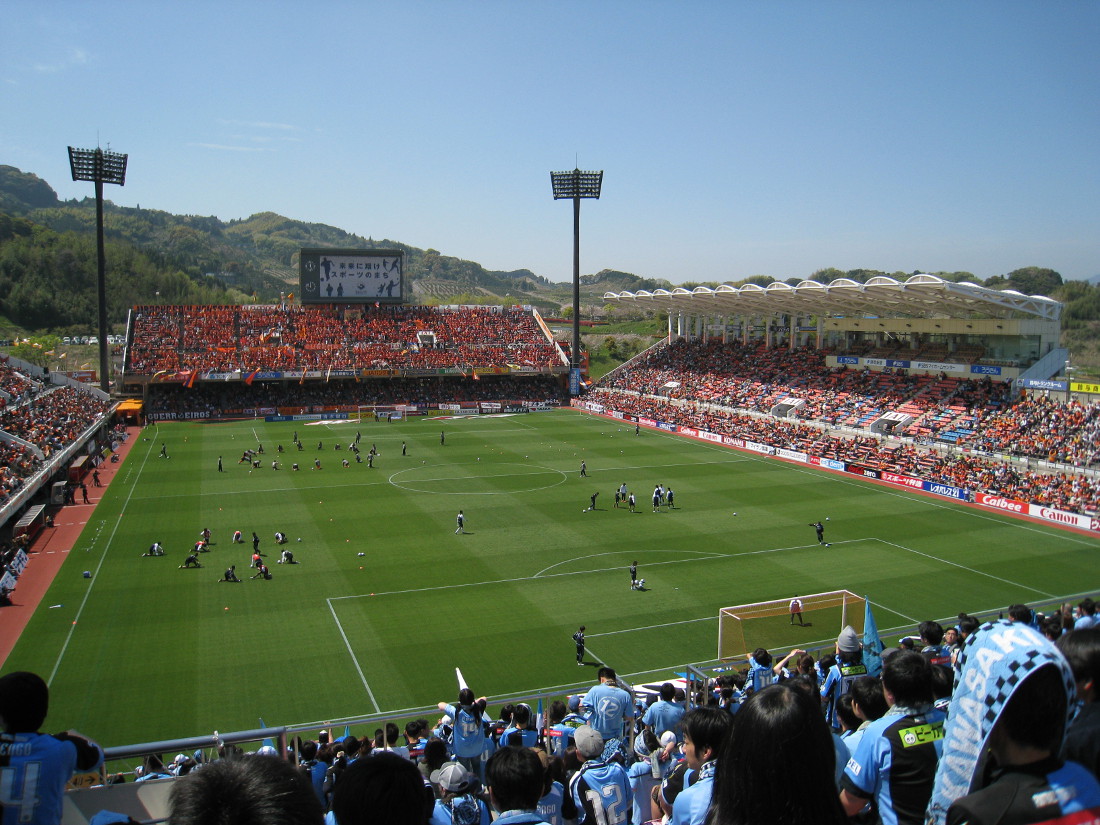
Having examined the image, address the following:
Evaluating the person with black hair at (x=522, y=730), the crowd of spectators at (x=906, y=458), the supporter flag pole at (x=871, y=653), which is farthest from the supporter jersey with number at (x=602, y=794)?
the crowd of spectators at (x=906, y=458)

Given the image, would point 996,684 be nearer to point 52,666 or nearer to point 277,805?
point 277,805

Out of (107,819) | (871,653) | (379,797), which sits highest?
(379,797)

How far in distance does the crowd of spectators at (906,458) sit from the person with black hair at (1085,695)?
36568 mm

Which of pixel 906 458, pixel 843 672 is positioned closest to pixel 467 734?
pixel 843 672

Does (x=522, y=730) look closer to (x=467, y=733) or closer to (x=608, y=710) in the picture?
(x=467, y=733)

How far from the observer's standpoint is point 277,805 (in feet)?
8.15

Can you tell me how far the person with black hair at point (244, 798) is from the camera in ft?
8.07

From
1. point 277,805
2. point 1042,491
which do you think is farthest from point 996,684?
point 1042,491

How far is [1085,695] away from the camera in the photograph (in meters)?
3.92

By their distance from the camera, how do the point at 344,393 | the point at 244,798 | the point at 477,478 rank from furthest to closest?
1. the point at 344,393
2. the point at 477,478
3. the point at 244,798

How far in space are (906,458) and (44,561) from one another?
136ft

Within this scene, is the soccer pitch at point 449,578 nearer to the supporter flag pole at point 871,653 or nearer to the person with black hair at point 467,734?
the supporter flag pole at point 871,653

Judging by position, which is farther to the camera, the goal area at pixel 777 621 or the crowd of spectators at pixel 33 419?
the crowd of spectators at pixel 33 419

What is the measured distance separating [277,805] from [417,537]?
31.4m
